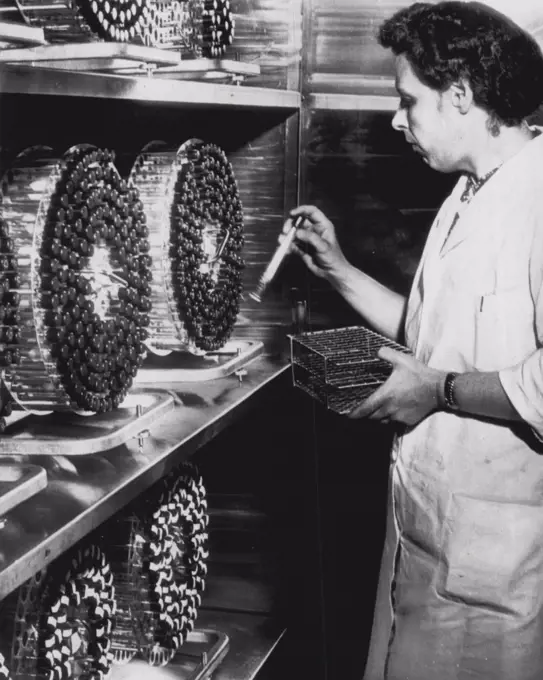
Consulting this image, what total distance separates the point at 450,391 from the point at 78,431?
784 mm

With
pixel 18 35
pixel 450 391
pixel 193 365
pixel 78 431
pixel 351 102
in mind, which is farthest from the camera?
pixel 351 102

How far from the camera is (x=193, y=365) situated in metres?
1.96

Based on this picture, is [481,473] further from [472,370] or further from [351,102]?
[351,102]

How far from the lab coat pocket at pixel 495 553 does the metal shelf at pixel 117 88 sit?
3.13 ft

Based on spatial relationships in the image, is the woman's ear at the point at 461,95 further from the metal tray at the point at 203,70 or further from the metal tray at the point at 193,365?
the metal tray at the point at 193,365

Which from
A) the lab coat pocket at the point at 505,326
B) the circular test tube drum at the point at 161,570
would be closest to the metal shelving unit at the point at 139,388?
the circular test tube drum at the point at 161,570

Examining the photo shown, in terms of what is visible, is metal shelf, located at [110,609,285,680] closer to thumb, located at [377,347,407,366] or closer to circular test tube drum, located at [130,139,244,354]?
circular test tube drum, located at [130,139,244,354]

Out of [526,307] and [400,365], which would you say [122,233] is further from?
[526,307]

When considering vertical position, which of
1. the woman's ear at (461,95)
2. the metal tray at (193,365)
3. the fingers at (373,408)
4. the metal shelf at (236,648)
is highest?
the woman's ear at (461,95)

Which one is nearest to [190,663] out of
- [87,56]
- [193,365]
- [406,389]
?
[193,365]

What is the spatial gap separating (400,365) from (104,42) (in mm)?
895

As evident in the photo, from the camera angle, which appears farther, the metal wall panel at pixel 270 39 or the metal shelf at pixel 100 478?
the metal wall panel at pixel 270 39

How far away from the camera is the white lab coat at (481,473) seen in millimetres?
1845

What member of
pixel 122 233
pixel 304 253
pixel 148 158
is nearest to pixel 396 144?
pixel 304 253
